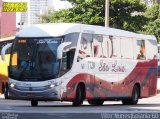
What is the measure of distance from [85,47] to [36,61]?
223 centimetres

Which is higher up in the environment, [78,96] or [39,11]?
[39,11]

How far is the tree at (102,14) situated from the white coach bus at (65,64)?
23441 mm

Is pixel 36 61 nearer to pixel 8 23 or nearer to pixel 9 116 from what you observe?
pixel 9 116

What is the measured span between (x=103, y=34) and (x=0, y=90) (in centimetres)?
1473

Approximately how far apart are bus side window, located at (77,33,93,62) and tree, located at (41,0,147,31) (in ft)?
83.6

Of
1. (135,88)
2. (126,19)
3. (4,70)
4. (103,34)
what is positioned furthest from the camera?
(126,19)

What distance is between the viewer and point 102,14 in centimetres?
5344

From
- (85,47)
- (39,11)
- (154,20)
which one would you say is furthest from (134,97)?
(39,11)

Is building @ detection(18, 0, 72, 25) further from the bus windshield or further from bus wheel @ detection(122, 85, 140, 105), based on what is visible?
the bus windshield

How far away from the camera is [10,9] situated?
3158 cm

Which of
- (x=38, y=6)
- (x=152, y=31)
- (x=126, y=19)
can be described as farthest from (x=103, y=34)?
(x=38, y=6)

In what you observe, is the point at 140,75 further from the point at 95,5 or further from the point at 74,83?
the point at 95,5

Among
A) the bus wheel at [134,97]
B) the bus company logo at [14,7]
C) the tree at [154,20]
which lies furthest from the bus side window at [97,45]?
the tree at [154,20]

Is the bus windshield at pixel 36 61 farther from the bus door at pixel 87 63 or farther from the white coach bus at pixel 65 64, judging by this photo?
the bus door at pixel 87 63
